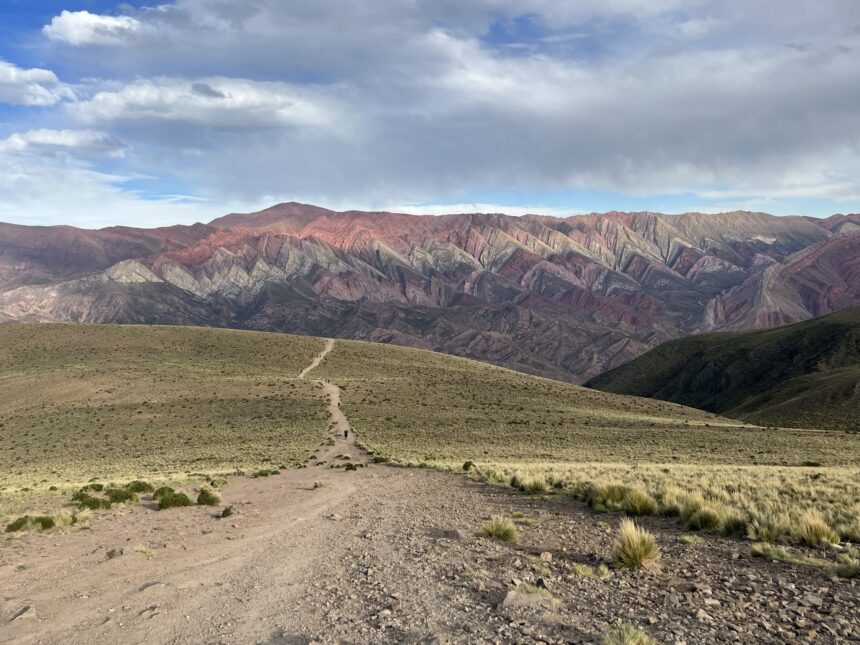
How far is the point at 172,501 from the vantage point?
18.0 metres

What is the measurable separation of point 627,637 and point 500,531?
6.18 meters

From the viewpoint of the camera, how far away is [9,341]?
93.6 metres

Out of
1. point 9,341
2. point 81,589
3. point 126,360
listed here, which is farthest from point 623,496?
point 9,341

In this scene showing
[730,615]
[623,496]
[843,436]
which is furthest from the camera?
[843,436]

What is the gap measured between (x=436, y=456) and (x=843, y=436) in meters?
40.0

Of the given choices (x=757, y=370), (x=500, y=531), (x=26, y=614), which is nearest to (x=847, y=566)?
(x=500, y=531)

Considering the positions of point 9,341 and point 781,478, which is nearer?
point 781,478

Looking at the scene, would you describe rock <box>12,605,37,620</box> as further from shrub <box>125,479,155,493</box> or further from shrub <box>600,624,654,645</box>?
shrub <box>125,479,155,493</box>

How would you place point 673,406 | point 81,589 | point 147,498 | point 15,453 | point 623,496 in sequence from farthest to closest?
1. point 673,406
2. point 15,453
3. point 147,498
4. point 623,496
5. point 81,589

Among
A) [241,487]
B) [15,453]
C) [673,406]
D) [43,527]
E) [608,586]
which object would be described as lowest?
[673,406]

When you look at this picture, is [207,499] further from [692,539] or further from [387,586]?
[692,539]

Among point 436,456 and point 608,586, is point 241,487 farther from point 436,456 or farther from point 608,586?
point 608,586

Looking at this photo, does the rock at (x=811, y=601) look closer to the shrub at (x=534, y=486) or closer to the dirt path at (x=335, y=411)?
the shrub at (x=534, y=486)

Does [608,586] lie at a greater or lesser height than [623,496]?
greater
